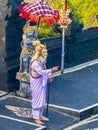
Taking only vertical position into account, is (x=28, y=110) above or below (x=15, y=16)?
below

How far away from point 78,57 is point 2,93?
4.94 metres

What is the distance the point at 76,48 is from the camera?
19812 mm

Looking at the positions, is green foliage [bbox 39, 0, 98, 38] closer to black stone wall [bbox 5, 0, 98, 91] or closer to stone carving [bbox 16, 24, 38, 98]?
black stone wall [bbox 5, 0, 98, 91]

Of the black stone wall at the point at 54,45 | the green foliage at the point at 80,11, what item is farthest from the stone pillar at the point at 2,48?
the green foliage at the point at 80,11

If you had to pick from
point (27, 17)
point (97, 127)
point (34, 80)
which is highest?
point (27, 17)

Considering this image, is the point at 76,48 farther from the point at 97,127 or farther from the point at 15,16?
the point at 97,127

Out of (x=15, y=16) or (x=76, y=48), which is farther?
(x=76, y=48)

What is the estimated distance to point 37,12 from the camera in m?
15.8

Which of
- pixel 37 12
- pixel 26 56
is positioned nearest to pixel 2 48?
pixel 26 56

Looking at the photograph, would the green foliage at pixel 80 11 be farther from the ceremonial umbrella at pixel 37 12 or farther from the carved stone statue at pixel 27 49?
the carved stone statue at pixel 27 49

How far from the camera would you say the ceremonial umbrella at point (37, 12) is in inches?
609

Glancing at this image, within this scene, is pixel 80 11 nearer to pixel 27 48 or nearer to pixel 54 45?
pixel 54 45

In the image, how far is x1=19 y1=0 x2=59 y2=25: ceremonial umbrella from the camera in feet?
50.7

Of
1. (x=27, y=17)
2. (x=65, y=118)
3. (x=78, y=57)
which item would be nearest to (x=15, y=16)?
(x=27, y=17)
